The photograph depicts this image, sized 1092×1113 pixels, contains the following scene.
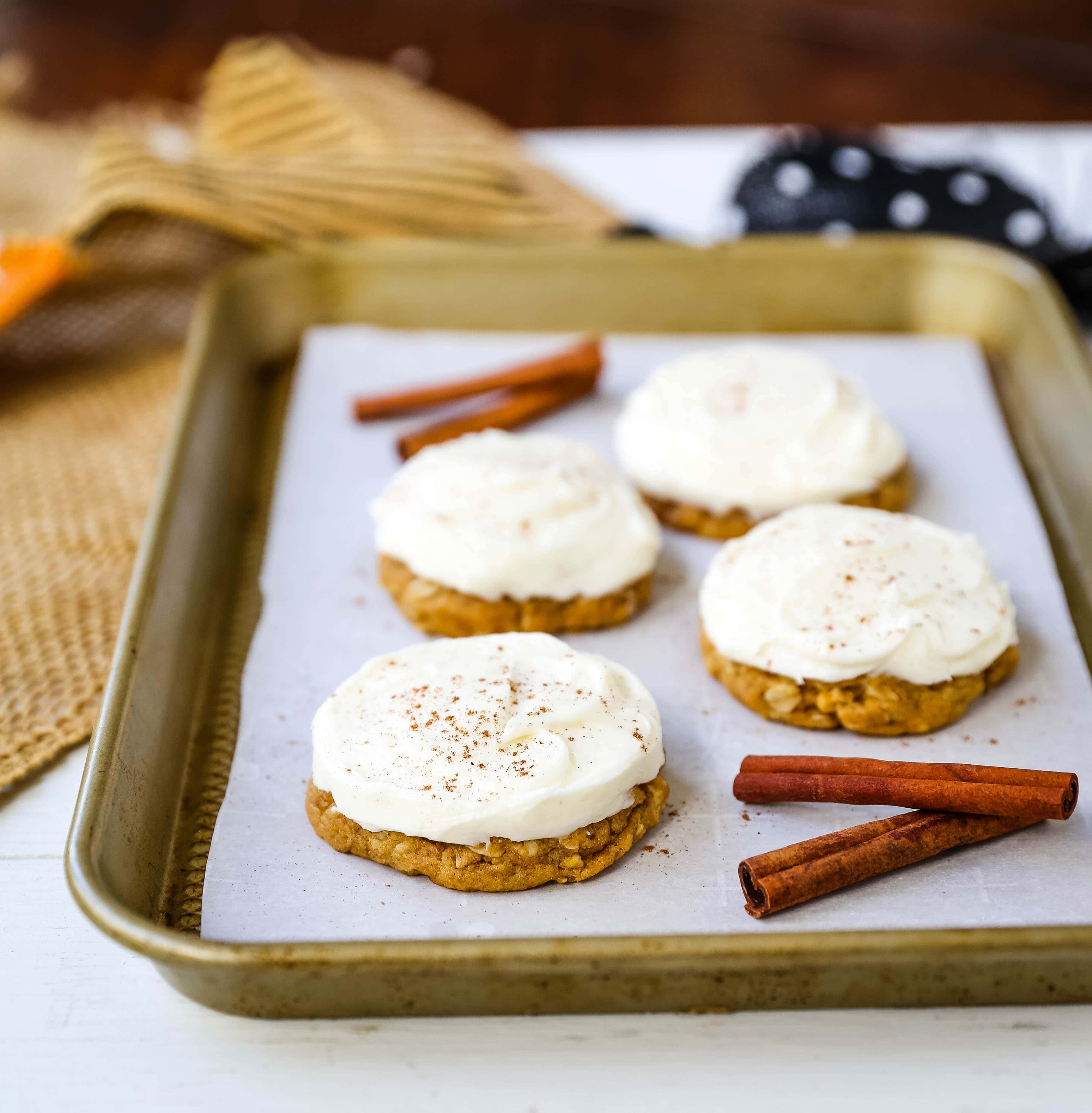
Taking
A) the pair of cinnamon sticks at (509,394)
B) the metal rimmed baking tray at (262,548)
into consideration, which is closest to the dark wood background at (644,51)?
the metal rimmed baking tray at (262,548)

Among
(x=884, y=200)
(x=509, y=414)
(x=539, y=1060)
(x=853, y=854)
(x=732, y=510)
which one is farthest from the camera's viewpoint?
(x=884, y=200)

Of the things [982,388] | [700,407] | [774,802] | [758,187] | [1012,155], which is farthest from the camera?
[1012,155]

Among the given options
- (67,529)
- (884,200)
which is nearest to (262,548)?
(67,529)

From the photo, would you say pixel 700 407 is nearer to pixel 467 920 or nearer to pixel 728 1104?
pixel 467 920

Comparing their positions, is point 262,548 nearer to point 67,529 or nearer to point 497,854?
point 67,529

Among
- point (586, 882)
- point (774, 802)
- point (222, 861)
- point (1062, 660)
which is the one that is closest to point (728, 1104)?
point (586, 882)

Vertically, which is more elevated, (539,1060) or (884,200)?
(884,200)
